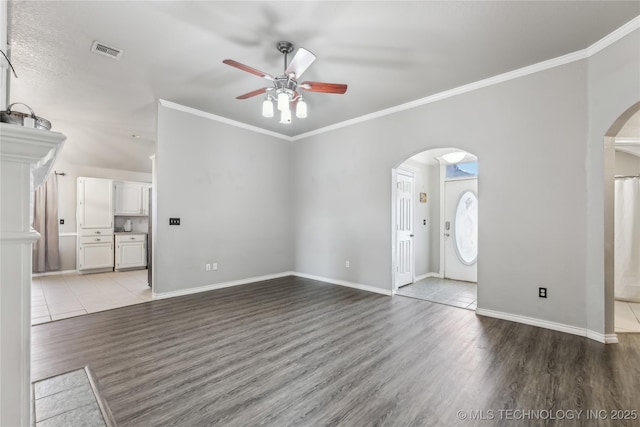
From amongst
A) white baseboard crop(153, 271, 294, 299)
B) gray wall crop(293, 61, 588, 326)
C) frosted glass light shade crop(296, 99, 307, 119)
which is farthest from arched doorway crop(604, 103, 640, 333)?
white baseboard crop(153, 271, 294, 299)

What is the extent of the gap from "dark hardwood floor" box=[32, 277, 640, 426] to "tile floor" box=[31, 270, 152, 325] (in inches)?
16.8

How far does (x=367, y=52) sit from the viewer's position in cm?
301

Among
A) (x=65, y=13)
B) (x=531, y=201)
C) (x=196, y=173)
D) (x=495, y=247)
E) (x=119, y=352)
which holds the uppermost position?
(x=65, y=13)

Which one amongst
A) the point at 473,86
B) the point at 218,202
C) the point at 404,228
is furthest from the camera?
the point at 404,228

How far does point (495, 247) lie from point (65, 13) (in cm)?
497

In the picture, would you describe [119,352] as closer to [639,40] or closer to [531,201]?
[531,201]

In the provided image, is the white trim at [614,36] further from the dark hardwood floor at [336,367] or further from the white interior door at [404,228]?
the dark hardwood floor at [336,367]

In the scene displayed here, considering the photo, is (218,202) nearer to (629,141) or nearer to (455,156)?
(455,156)

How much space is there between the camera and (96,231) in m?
6.54

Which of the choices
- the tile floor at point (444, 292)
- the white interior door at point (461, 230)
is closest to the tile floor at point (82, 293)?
the tile floor at point (444, 292)

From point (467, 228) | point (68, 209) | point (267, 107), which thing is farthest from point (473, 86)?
point (68, 209)

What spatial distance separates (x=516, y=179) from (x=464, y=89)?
1356 millimetres

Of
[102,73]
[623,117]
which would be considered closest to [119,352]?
[102,73]

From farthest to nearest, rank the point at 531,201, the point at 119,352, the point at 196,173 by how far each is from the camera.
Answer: the point at 196,173 → the point at 531,201 → the point at 119,352
